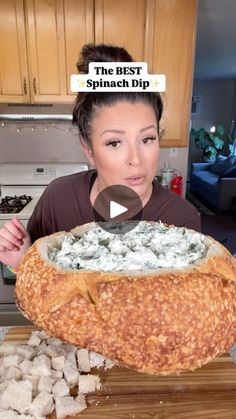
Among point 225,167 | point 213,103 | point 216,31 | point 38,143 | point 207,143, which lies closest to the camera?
point 38,143

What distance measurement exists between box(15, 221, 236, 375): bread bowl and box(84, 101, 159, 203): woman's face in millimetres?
256

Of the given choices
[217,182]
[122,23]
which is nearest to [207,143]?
[217,182]

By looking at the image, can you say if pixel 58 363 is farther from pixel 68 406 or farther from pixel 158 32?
pixel 158 32

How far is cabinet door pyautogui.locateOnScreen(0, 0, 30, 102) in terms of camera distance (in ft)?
6.73

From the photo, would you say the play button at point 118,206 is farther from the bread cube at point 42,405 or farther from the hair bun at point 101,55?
the bread cube at point 42,405

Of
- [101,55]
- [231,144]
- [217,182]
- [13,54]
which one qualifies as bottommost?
[217,182]

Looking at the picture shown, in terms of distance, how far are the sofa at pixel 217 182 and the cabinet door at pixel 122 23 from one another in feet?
11.8

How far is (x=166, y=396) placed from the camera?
0.72 m

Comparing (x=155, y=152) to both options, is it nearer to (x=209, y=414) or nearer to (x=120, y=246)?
(x=120, y=246)

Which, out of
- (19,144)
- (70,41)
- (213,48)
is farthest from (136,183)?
(213,48)

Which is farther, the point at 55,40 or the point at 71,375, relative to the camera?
the point at 55,40

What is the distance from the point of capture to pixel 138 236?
1.75 ft

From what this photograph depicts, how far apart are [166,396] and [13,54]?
216 cm

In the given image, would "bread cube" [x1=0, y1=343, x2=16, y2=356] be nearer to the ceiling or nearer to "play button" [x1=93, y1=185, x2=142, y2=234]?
"play button" [x1=93, y1=185, x2=142, y2=234]
